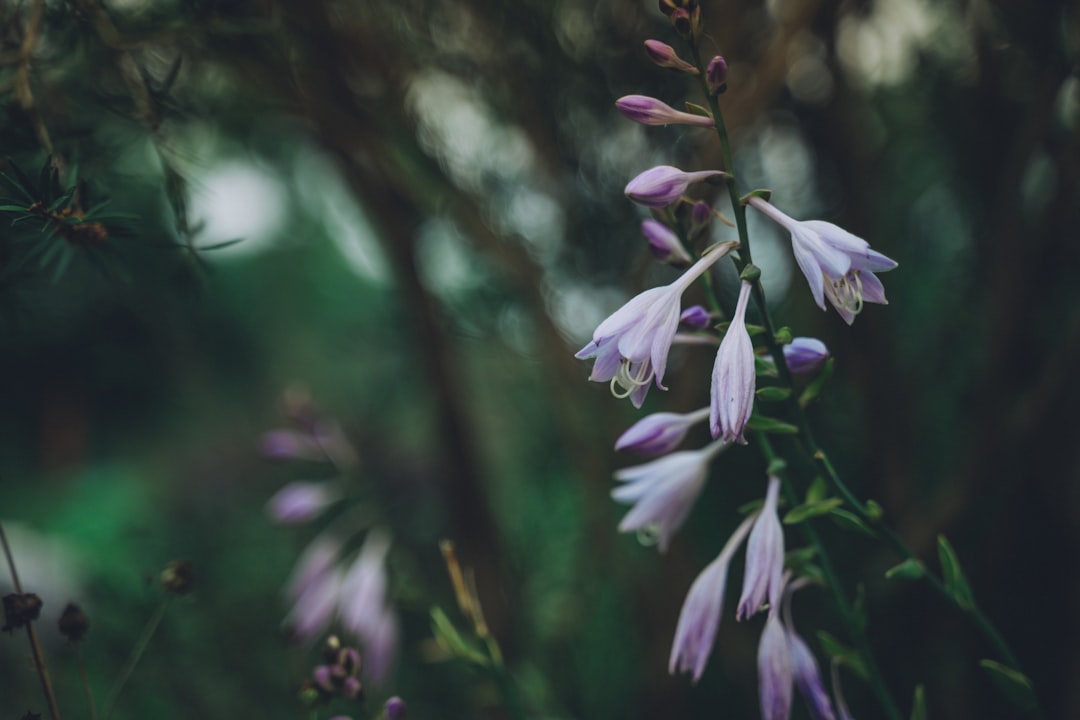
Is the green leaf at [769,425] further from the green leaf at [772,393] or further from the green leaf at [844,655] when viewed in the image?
the green leaf at [844,655]

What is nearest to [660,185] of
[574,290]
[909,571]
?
[909,571]

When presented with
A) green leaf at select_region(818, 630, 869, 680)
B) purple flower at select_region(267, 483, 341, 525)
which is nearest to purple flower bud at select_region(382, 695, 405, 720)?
green leaf at select_region(818, 630, 869, 680)

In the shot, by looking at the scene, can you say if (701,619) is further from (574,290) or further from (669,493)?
(574,290)

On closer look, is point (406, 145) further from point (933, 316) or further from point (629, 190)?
point (933, 316)

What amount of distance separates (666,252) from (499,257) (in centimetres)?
62

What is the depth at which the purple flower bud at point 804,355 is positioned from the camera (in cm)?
50

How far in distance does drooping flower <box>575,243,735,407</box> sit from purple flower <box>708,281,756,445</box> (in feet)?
0.11

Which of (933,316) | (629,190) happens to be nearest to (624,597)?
(933,316)

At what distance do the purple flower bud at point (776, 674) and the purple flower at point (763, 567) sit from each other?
0.03 meters

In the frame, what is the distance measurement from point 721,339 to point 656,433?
8 centimetres

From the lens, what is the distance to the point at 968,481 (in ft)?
3.21

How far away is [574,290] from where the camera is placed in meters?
1.28

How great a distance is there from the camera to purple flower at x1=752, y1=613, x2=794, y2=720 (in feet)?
1.73

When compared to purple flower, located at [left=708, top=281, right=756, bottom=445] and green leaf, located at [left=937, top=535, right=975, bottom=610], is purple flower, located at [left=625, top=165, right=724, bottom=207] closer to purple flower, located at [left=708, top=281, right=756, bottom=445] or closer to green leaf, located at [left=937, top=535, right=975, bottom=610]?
purple flower, located at [left=708, top=281, right=756, bottom=445]
